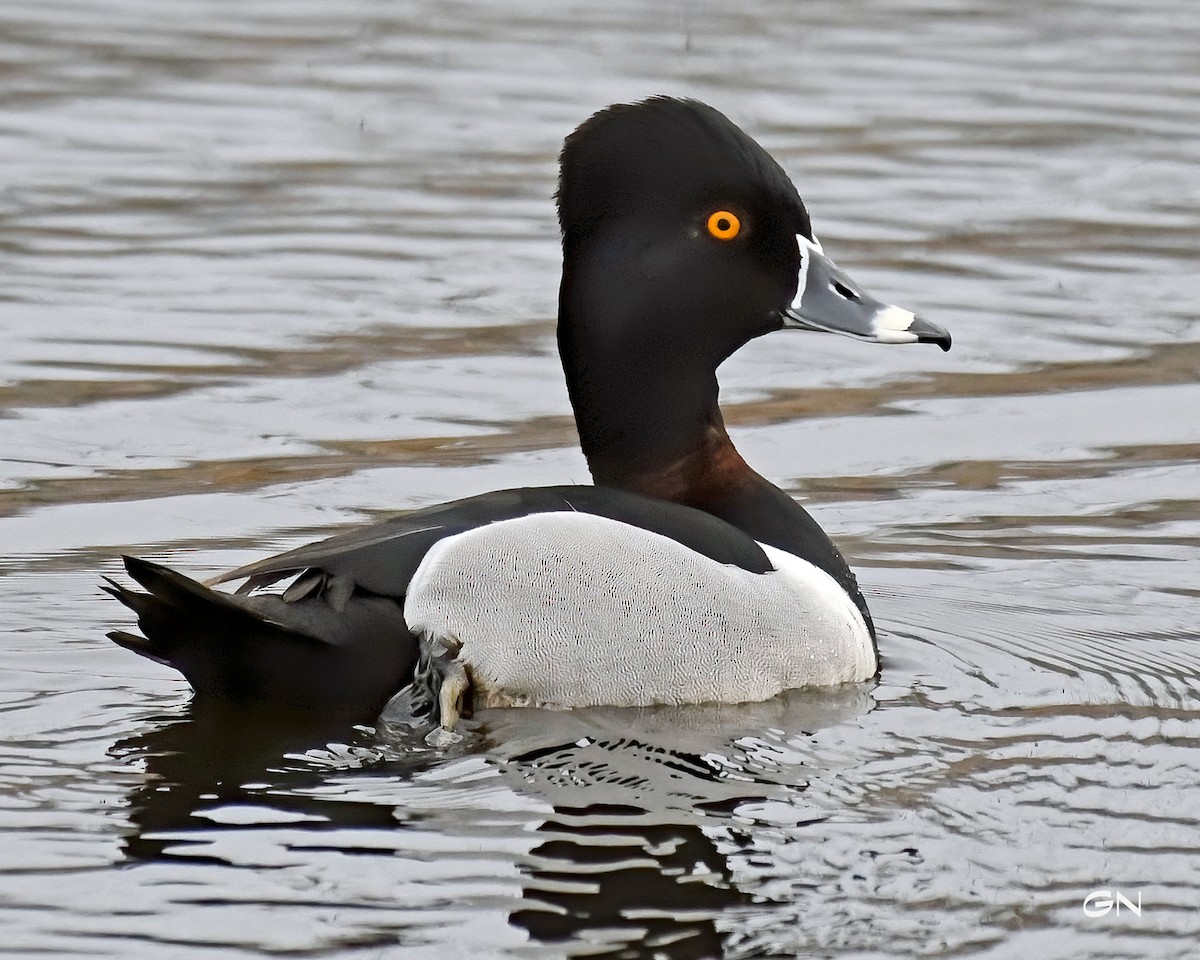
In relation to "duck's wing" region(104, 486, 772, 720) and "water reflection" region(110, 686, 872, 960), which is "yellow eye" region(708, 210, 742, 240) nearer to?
"duck's wing" region(104, 486, 772, 720)

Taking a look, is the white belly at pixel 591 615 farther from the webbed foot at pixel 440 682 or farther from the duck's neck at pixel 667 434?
the duck's neck at pixel 667 434

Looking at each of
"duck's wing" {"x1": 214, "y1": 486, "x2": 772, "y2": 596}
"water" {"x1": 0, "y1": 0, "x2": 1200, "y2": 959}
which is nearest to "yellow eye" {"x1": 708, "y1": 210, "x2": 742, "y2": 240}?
"duck's wing" {"x1": 214, "y1": 486, "x2": 772, "y2": 596}

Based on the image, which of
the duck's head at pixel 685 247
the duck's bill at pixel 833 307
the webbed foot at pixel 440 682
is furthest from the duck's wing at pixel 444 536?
the duck's bill at pixel 833 307

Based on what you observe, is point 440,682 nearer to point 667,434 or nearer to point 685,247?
point 667,434

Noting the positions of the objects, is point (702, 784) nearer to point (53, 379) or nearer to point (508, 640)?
point (508, 640)

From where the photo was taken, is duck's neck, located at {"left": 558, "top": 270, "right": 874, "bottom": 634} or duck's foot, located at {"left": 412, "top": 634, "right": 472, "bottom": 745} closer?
duck's foot, located at {"left": 412, "top": 634, "right": 472, "bottom": 745}

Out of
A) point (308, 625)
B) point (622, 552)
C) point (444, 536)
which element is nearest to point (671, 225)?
point (622, 552)

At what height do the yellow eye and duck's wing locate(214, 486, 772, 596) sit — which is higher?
the yellow eye

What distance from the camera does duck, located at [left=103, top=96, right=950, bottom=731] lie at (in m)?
5.35

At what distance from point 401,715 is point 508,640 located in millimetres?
319

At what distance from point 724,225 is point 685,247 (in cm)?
12

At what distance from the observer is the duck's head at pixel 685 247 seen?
6.00 m

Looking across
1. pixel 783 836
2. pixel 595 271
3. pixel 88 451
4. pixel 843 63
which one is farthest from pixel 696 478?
pixel 843 63

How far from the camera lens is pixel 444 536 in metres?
5.55
